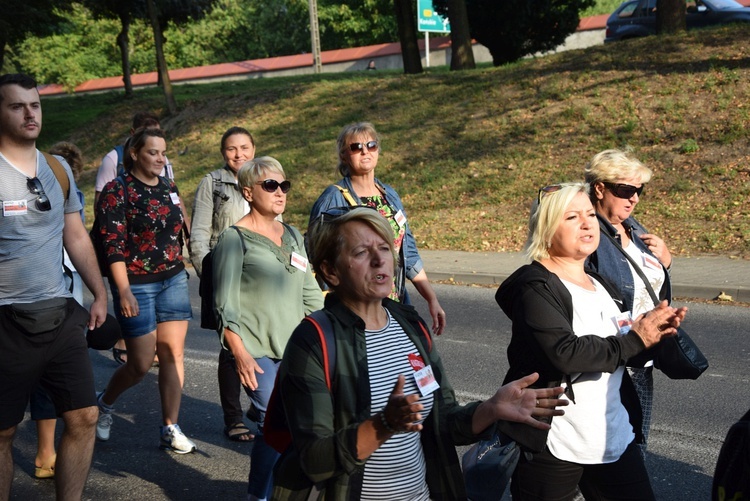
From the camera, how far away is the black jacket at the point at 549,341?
338 centimetres

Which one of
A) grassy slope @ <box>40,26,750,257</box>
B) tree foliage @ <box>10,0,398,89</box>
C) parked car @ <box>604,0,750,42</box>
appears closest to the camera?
grassy slope @ <box>40,26,750,257</box>

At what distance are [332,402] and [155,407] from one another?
15.5 ft

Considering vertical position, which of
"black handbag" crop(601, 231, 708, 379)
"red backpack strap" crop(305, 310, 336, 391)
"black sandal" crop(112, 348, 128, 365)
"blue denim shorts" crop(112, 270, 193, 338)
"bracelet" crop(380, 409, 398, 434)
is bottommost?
"black sandal" crop(112, 348, 128, 365)

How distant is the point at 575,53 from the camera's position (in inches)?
923

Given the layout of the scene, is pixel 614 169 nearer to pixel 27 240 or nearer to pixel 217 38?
pixel 27 240

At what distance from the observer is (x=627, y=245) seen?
4453 millimetres

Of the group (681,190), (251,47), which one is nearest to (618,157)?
(681,190)

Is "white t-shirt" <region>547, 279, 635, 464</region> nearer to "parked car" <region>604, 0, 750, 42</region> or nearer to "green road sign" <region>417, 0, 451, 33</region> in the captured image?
"parked car" <region>604, 0, 750, 42</region>

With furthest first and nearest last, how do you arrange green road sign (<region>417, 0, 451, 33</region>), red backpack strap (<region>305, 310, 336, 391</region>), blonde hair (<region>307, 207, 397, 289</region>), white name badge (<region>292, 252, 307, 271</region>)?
green road sign (<region>417, 0, 451, 33</region>)
white name badge (<region>292, 252, 307, 271</region>)
blonde hair (<region>307, 207, 397, 289</region>)
red backpack strap (<region>305, 310, 336, 391</region>)

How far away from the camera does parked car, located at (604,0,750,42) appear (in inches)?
987

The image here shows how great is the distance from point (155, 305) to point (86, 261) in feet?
4.52

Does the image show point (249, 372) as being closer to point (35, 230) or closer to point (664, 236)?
point (35, 230)

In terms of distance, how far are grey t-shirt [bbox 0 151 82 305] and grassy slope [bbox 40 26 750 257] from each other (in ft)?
34.2

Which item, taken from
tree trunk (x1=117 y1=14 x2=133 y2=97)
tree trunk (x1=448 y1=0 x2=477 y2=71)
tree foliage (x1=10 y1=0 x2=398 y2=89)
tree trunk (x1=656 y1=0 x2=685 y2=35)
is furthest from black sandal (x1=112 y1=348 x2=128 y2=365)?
tree foliage (x1=10 y1=0 x2=398 y2=89)
